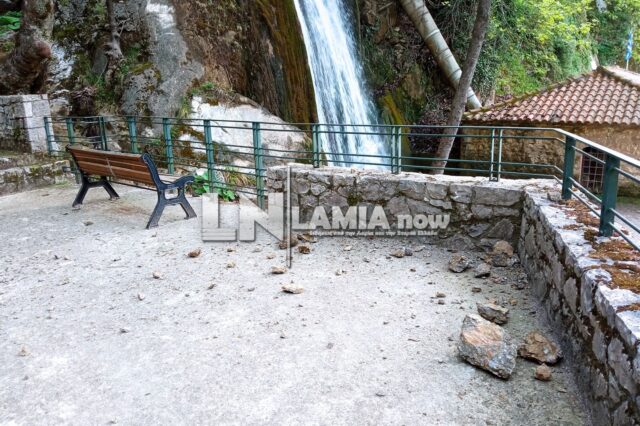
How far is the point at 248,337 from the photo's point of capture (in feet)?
11.0

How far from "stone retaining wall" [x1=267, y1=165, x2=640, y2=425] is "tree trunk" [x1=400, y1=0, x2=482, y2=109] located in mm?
12795

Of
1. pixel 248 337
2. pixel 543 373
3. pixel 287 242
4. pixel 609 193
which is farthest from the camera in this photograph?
pixel 287 242

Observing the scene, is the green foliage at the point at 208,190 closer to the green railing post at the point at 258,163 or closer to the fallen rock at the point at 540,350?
the green railing post at the point at 258,163

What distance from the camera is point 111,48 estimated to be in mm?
10594

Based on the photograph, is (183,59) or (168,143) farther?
(183,59)

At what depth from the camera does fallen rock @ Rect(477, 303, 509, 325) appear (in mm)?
3438

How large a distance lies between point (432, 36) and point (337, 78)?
5988 mm

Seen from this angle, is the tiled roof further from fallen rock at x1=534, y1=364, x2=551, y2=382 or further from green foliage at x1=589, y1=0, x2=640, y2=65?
fallen rock at x1=534, y1=364, x2=551, y2=382

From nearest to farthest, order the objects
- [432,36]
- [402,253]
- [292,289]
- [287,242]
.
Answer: [292,289], [402,253], [287,242], [432,36]

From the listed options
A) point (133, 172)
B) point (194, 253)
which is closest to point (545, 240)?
point (194, 253)

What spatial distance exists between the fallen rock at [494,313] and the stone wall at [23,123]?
319 inches

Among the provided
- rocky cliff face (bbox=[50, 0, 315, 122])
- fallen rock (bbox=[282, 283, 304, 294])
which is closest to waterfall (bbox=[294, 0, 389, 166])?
rocky cliff face (bbox=[50, 0, 315, 122])

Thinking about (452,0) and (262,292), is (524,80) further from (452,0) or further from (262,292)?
(262,292)

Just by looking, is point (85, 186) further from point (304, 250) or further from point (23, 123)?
point (304, 250)
